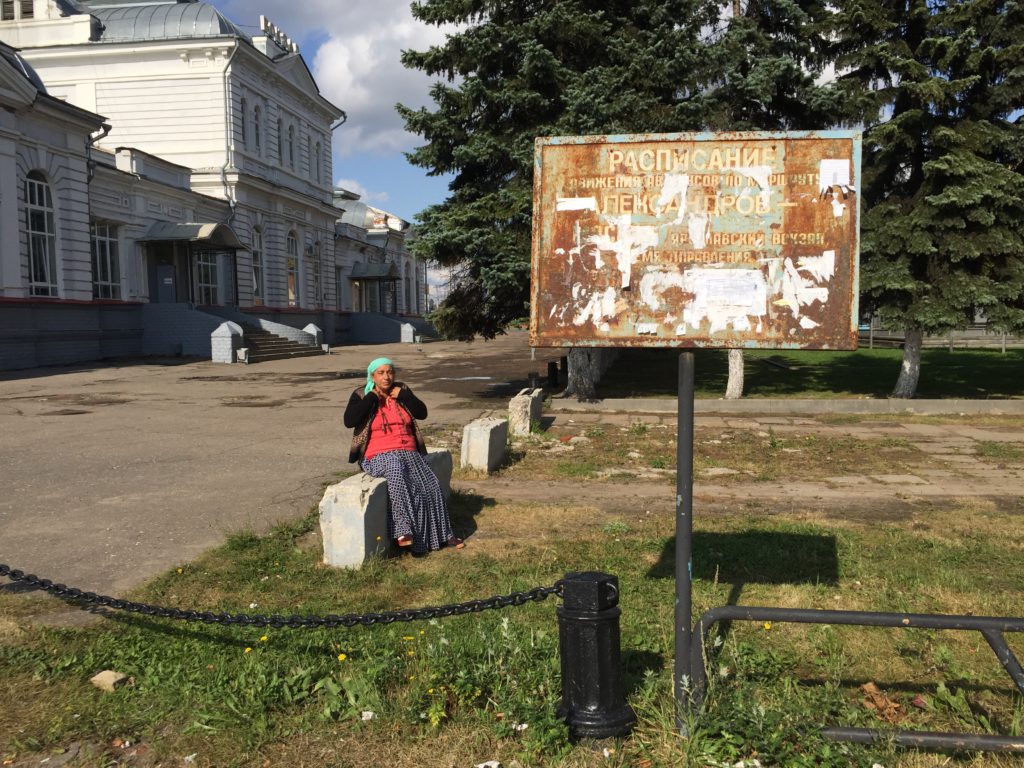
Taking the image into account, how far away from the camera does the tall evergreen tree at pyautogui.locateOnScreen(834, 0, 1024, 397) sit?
44.9 feet

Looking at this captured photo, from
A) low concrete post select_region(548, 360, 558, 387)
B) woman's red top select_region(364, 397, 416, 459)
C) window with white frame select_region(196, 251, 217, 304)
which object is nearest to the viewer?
woman's red top select_region(364, 397, 416, 459)

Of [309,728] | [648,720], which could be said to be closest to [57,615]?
[309,728]

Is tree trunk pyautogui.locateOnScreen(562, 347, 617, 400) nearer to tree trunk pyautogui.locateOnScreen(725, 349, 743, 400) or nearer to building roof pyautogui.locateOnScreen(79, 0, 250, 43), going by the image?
tree trunk pyautogui.locateOnScreen(725, 349, 743, 400)

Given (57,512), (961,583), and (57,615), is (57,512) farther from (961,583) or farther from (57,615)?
(961,583)

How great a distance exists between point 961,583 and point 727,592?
1.47 metres

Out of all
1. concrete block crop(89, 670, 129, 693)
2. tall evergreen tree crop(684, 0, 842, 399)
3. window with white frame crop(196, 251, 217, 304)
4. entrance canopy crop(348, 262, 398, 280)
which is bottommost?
concrete block crop(89, 670, 129, 693)

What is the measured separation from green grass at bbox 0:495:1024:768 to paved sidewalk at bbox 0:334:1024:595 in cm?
91

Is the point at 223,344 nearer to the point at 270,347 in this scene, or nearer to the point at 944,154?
the point at 270,347

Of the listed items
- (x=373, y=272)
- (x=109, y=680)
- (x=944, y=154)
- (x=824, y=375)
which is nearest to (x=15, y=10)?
(x=373, y=272)

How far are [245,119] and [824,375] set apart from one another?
28.3 meters

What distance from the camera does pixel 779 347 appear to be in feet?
10.5

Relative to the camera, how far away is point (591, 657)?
10.5 feet

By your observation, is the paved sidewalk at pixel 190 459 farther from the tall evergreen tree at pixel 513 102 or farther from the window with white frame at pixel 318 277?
A: the window with white frame at pixel 318 277

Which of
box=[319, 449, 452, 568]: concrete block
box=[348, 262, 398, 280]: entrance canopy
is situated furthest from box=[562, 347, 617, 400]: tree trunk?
box=[348, 262, 398, 280]: entrance canopy
